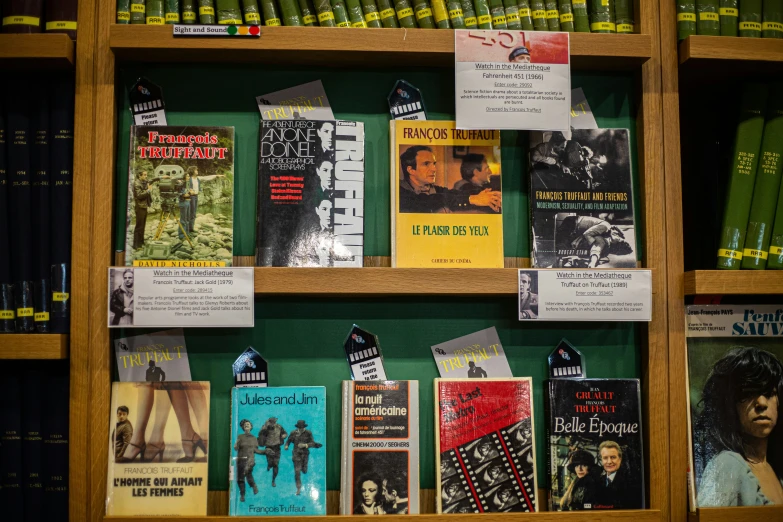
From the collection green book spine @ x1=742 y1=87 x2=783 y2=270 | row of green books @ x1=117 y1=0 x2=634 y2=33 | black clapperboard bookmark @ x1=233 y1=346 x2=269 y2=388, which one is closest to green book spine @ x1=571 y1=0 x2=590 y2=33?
row of green books @ x1=117 y1=0 x2=634 y2=33

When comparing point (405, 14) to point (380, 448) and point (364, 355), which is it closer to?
point (364, 355)

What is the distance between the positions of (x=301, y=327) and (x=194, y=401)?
0.94ft

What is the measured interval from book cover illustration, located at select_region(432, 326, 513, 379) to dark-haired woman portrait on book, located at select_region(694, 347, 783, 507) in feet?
1.53

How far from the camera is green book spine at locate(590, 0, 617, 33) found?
1597mm

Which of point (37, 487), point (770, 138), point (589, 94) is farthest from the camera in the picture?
point (589, 94)

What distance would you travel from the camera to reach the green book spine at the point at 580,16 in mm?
1588

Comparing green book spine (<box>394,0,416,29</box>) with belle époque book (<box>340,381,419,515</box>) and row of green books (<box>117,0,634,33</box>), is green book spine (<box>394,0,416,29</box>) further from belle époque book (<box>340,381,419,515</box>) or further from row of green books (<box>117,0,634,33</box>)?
belle époque book (<box>340,381,419,515</box>)

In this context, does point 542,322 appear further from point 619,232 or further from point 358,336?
point 358,336

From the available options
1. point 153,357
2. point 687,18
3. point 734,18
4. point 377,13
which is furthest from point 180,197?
point 734,18

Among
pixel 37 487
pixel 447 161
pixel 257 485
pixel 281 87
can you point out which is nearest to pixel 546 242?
pixel 447 161

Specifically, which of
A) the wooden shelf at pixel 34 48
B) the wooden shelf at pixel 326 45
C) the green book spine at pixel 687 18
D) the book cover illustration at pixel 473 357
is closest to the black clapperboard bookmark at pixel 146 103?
the wooden shelf at pixel 326 45

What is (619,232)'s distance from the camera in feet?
5.23

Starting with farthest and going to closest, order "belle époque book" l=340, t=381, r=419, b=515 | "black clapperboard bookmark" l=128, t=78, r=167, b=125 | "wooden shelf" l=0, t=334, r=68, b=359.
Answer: "black clapperboard bookmark" l=128, t=78, r=167, b=125 < "belle époque book" l=340, t=381, r=419, b=515 < "wooden shelf" l=0, t=334, r=68, b=359

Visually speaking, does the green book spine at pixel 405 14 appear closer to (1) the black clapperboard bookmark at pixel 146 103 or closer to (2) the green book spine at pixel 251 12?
(2) the green book spine at pixel 251 12
